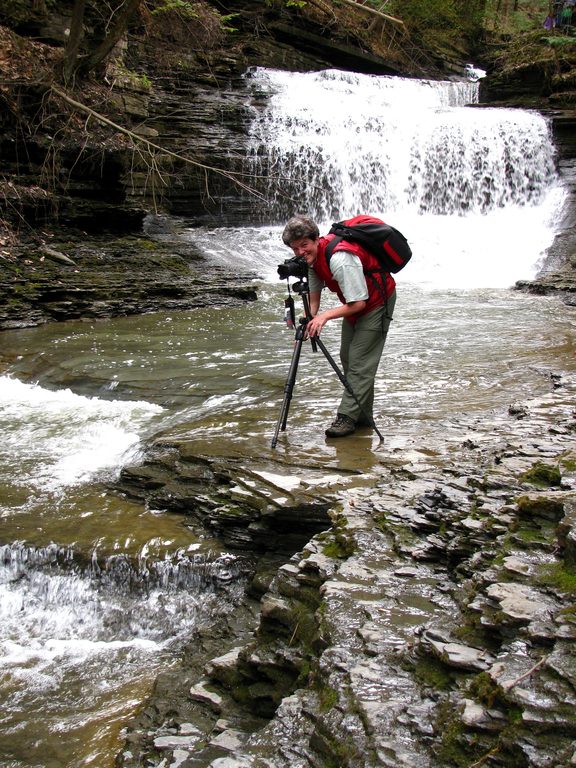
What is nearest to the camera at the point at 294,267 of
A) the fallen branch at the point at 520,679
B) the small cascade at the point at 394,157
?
the fallen branch at the point at 520,679

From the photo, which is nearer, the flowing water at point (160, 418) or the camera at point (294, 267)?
the flowing water at point (160, 418)

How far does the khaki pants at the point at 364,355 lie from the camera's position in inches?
215

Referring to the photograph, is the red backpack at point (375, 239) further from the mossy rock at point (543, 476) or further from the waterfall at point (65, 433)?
the waterfall at point (65, 433)

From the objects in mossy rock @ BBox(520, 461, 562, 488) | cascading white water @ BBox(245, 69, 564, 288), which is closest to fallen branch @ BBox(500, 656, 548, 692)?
mossy rock @ BBox(520, 461, 562, 488)

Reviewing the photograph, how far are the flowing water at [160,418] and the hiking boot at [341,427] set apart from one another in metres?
0.12

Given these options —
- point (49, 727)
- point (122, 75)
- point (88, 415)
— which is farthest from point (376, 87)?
point (49, 727)

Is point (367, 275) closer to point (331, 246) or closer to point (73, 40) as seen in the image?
point (331, 246)

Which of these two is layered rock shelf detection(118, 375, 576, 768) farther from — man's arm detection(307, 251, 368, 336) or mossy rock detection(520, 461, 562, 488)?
man's arm detection(307, 251, 368, 336)

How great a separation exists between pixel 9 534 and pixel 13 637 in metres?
0.79

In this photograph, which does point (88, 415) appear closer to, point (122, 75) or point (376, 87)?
point (122, 75)

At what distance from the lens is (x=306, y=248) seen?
5.12 meters

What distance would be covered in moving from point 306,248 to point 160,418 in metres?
2.44

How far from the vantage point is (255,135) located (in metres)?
18.9

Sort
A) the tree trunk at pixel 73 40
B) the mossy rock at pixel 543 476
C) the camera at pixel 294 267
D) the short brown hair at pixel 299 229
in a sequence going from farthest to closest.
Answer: the tree trunk at pixel 73 40, the camera at pixel 294 267, the short brown hair at pixel 299 229, the mossy rock at pixel 543 476
